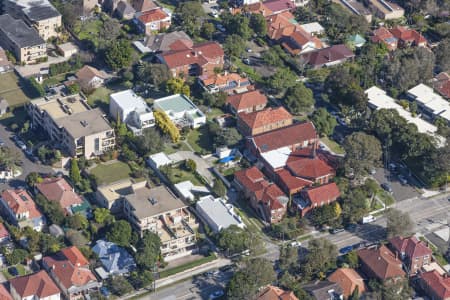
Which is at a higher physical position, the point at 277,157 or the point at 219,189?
the point at 277,157

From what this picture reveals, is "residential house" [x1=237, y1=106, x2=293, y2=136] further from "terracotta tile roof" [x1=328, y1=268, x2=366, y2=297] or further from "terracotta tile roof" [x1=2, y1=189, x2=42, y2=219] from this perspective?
"terracotta tile roof" [x1=2, y1=189, x2=42, y2=219]

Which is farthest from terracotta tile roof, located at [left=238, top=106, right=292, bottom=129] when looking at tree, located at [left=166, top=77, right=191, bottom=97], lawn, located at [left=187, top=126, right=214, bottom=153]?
tree, located at [left=166, top=77, right=191, bottom=97]

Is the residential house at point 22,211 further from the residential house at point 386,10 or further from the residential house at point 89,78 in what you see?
the residential house at point 386,10

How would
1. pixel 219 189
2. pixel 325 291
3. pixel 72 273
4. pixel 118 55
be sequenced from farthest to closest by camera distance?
pixel 118 55, pixel 219 189, pixel 325 291, pixel 72 273

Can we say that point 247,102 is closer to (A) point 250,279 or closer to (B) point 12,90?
(B) point 12,90

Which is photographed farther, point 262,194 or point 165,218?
point 262,194

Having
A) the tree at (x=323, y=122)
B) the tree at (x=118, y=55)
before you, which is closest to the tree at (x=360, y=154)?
the tree at (x=323, y=122)

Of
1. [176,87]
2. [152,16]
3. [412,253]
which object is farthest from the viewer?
[152,16]

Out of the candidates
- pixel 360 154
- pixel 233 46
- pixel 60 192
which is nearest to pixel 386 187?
pixel 360 154
